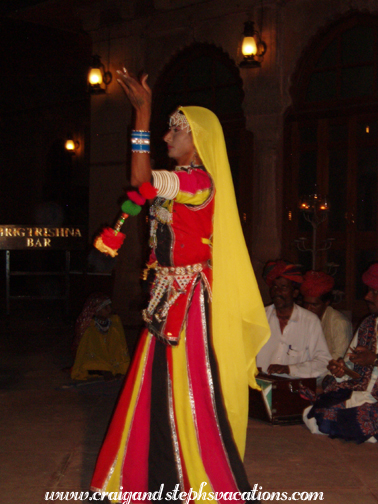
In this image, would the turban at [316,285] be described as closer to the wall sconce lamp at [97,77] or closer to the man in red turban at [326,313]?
the man in red turban at [326,313]

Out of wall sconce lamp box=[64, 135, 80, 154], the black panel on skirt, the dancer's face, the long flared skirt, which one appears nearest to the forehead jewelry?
the dancer's face

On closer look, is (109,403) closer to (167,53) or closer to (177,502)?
(177,502)

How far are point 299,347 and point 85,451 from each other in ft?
6.09

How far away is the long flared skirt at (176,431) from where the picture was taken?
2740 mm

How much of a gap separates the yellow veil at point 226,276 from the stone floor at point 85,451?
78 cm

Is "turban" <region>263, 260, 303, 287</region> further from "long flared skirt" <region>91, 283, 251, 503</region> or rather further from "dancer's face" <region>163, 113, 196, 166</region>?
"dancer's face" <region>163, 113, 196, 166</region>

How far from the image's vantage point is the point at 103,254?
9.02 feet

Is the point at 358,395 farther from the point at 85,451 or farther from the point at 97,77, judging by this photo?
the point at 97,77

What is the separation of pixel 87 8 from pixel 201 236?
829cm

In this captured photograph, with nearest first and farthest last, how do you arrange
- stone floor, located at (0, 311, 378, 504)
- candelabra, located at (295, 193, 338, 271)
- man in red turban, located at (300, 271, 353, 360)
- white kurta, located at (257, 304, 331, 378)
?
stone floor, located at (0, 311, 378, 504)
white kurta, located at (257, 304, 331, 378)
man in red turban, located at (300, 271, 353, 360)
candelabra, located at (295, 193, 338, 271)

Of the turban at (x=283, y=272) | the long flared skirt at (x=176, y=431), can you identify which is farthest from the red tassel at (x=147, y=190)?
the turban at (x=283, y=272)

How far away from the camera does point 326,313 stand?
17.9ft

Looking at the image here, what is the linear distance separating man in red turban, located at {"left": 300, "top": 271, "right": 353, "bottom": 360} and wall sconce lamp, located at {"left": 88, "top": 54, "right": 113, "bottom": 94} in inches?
224

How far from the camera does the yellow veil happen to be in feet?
9.27
